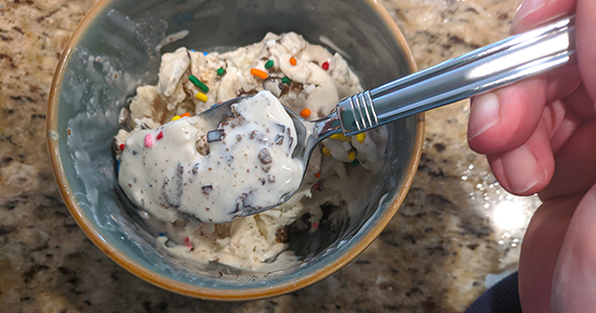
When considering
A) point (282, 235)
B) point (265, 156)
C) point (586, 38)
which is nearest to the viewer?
point (586, 38)

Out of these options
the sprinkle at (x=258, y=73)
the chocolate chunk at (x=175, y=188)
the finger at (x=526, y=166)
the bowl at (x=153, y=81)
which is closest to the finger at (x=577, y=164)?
the finger at (x=526, y=166)

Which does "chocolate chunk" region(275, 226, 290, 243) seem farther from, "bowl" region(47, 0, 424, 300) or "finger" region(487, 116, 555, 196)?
"finger" region(487, 116, 555, 196)

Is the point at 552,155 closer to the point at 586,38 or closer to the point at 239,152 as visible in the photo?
the point at 586,38

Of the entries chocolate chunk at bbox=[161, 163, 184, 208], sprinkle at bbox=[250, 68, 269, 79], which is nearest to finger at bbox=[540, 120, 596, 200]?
sprinkle at bbox=[250, 68, 269, 79]

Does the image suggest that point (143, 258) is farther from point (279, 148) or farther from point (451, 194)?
point (451, 194)

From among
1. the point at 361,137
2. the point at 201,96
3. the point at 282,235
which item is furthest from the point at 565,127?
the point at 201,96

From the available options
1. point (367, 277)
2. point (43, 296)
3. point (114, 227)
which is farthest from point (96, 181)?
point (367, 277)
